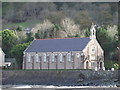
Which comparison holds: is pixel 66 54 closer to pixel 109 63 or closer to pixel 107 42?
pixel 109 63

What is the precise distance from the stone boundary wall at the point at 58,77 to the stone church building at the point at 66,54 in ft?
18.1

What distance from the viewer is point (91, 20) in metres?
106

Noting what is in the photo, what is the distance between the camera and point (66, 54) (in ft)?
225

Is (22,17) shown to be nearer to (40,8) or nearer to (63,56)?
(40,8)

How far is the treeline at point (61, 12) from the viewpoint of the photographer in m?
107

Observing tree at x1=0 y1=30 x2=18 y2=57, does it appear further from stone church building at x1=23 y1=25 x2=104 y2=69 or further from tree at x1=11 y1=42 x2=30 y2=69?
stone church building at x1=23 y1=25 x2=104 y2=69

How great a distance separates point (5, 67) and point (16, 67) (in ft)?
6.71

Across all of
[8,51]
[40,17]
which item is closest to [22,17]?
[40,17]

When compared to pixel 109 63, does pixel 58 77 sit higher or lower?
lower

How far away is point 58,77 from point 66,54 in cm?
696

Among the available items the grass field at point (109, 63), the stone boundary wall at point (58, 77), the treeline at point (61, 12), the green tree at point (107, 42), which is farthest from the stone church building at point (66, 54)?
the treeline at point (61, 12)

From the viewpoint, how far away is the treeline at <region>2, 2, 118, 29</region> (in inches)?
4213

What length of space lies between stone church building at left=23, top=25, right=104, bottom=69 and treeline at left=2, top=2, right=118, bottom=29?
3001 centimetres

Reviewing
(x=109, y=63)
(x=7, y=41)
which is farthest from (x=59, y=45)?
(x=7, y=41)
